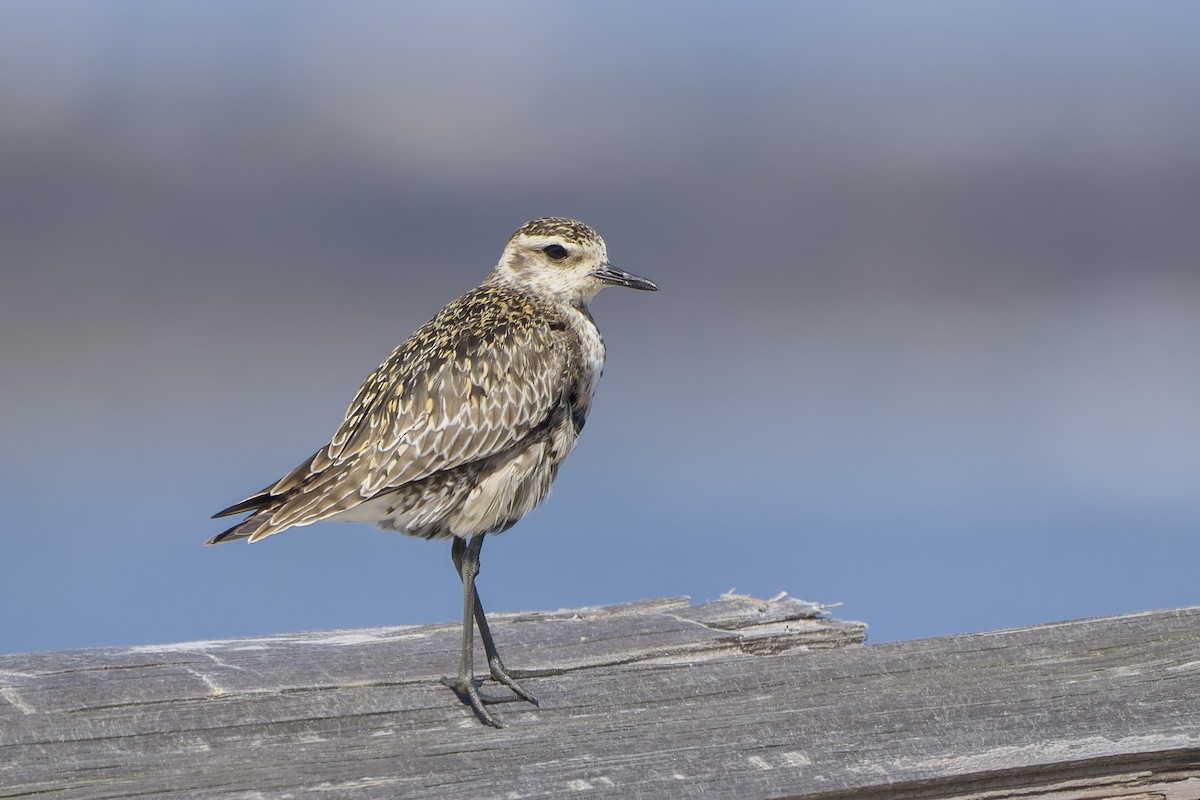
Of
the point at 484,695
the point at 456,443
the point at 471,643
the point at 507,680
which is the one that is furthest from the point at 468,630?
the point at 456,443

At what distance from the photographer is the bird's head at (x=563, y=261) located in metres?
5.84

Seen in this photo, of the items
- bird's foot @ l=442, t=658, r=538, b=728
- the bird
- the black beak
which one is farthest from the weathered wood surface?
the black beak

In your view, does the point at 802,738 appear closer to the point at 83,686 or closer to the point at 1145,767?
the point at 1145,767

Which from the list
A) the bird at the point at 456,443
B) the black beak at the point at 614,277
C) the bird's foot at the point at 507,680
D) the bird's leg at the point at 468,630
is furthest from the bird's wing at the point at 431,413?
the bird's foot at the point at 507,680

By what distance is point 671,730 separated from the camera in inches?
159

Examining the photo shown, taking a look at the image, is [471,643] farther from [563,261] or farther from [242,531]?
[563,261]

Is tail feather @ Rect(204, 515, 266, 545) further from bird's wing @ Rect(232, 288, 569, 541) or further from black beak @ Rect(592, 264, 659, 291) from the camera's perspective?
black beak @ Rect(592, 264, 659, 291)

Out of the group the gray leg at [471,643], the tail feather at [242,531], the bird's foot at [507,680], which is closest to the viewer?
the gray leg at [471,643]

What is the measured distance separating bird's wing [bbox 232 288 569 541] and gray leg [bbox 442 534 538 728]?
33 centimetres

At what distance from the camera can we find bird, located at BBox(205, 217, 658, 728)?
4.98 m

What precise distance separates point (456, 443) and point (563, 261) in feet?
3.80

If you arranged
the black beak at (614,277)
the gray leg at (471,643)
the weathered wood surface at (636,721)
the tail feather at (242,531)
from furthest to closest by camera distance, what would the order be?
1. the black beak at (614,277)
2. the tail feather at (242,531)
3. the gray leg at (471,643)
4. the weathered wood surface at (636,721)

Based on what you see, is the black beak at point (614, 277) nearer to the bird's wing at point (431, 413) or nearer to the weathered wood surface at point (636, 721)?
the bird's wing at point (431, 413)

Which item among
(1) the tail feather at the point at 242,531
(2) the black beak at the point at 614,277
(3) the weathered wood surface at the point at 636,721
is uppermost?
(2) the black beak at the point at 614,277
